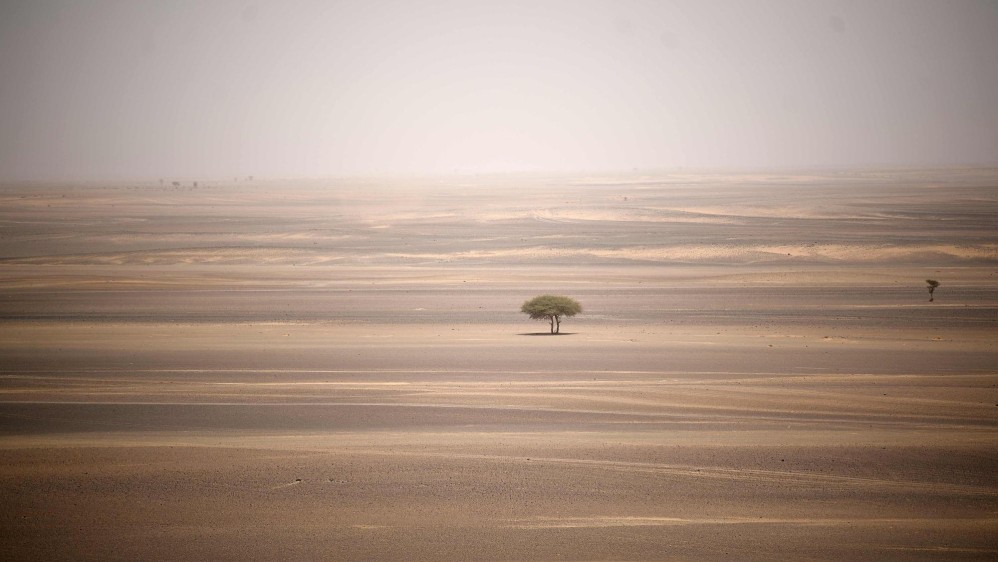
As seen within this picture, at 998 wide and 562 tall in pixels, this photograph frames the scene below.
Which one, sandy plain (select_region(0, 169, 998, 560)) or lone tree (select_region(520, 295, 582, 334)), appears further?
lone tree (select_region(520, 295, 582, 334))

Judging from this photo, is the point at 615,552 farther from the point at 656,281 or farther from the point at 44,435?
the point at 656,281

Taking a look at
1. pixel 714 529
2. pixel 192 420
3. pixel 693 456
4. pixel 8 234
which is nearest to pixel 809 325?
pixel 693 456

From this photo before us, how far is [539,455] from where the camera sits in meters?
14.4

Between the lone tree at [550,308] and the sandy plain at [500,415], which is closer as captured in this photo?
the sandy plain at [500,415]

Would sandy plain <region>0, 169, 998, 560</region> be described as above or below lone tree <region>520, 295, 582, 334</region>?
below

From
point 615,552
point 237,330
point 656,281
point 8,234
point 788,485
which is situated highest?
point 8,234

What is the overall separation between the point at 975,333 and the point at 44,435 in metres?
25.3

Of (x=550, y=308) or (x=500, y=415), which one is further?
(x=550, y=308)

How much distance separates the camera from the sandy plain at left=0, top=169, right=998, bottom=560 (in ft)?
37.7

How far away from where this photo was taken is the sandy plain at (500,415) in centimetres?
1149

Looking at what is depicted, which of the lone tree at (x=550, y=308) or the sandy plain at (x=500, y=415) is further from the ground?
the lone tree at (x=550, y=308)

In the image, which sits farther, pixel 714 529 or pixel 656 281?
pixel 656 281

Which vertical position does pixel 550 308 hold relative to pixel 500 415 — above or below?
above

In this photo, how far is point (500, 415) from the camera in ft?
55.3
